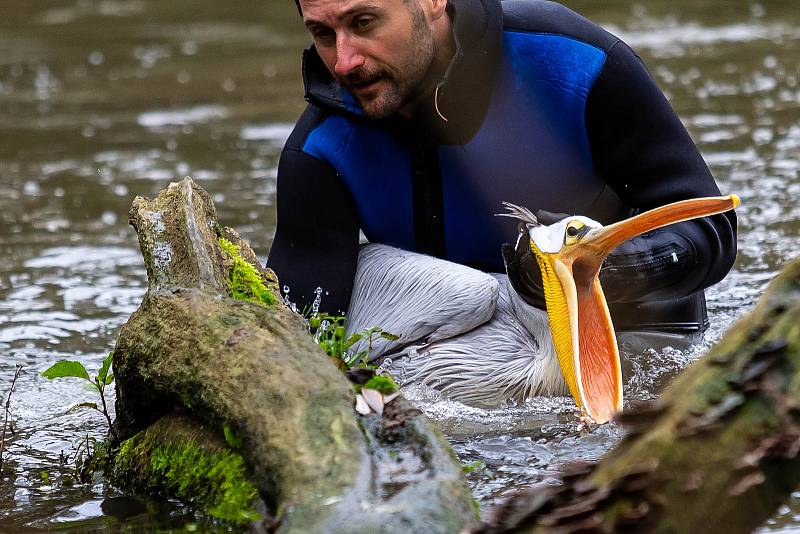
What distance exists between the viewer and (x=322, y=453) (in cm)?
275

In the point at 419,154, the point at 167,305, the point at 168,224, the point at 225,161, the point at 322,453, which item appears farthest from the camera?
the point at 225,161

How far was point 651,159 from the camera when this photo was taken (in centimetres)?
455

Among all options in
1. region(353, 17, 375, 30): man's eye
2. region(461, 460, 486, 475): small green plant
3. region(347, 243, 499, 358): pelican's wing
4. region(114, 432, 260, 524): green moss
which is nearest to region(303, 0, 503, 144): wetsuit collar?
region(353, 17, 375, 30): man's eye

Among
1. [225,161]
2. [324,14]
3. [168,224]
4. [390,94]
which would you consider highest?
[324,14]

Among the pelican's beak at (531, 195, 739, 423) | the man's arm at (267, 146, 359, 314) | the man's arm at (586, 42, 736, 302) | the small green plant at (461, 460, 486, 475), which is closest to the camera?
the small green plant at (461, 460, 486, 475)

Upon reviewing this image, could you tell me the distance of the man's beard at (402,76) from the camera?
4.46 meters

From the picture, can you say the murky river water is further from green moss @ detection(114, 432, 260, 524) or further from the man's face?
the man's face

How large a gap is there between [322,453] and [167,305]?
95 centimetres

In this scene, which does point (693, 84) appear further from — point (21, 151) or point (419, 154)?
point (419, 154)

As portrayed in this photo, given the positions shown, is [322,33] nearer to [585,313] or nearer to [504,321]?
[504,321]

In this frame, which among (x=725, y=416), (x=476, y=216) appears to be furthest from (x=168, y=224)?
(x=725, y=416)

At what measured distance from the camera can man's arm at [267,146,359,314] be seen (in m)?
4.76

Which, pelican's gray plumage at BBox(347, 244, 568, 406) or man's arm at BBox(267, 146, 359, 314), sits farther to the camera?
man's arm at BBox(267, 146, 359, 314)

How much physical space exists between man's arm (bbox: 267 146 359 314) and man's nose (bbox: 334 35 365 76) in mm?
493
